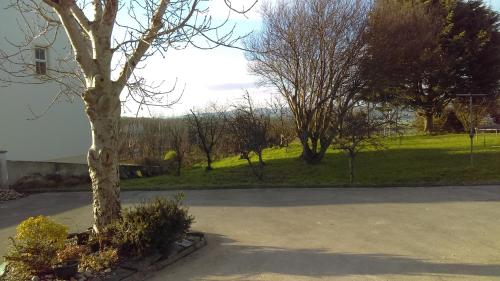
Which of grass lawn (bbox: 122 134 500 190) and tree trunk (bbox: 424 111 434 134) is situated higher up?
tree trunk (bbox: 424 111 434 134)

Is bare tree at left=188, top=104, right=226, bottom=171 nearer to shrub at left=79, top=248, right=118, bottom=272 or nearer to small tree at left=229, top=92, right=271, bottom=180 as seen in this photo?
small tree at left=229, top=92, right=271, bottom=180

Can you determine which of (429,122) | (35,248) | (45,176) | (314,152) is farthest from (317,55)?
(429,122)

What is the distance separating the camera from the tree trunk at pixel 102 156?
6582 mm

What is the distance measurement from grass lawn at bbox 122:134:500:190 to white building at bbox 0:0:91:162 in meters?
3.53

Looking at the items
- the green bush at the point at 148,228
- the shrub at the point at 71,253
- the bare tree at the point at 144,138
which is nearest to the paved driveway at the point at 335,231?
the green bush at the point at 148,228

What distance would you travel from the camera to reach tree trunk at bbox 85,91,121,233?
6582 millimetres

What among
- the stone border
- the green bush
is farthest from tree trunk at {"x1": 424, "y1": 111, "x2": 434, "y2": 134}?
the green bush

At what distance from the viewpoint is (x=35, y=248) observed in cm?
527

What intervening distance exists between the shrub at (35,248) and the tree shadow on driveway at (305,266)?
3.91ft

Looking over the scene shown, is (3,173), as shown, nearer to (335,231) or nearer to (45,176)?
(45,176)

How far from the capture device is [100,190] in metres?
A: 6.64

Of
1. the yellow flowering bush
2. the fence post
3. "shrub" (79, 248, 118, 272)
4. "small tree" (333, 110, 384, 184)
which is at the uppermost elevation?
"small tree" (333, 110, 384, 184)

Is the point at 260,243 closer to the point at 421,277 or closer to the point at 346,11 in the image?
the point at 421,277

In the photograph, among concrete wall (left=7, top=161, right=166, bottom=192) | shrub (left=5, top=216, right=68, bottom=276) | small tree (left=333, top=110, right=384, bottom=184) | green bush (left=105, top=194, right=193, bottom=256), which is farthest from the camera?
concrete wall (left=7, top=161, right=166, bottom=192)
